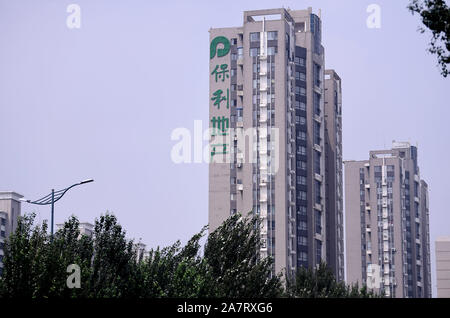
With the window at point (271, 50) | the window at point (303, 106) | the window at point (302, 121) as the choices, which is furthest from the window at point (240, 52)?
the window at point (302, 121)

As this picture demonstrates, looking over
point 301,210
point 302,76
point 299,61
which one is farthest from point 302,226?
point 299,61

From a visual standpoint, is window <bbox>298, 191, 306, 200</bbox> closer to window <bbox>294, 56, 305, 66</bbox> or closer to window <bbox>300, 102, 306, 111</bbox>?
window <bbox>300, 102, 306, 111</bbox>

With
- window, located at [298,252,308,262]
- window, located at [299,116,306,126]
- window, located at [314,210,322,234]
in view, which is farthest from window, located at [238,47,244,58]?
window, located at [298,252,308,262]

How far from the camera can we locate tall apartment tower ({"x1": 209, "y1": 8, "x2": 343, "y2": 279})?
119125 mm

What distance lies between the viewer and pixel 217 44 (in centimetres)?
12925

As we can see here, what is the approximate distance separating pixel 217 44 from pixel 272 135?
705 inches

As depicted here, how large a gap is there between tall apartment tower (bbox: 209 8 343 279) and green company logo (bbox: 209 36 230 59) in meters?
0.15

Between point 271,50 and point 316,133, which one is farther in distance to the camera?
point 316,133

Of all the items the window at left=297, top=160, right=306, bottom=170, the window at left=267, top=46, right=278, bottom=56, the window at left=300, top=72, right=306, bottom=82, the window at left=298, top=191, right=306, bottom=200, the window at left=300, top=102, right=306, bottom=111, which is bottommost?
the window at left=298, top=191, right=306, bottom=200

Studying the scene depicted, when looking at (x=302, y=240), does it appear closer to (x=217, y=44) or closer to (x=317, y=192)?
(x=317, y=192)

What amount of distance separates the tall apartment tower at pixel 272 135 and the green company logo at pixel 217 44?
147mm

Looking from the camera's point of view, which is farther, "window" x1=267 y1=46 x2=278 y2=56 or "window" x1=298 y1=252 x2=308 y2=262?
"window" x1=267 y1=46 x2=278 y2=56

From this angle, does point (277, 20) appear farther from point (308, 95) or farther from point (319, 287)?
point (319, 287)

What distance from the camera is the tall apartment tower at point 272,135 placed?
11912 centimetres
